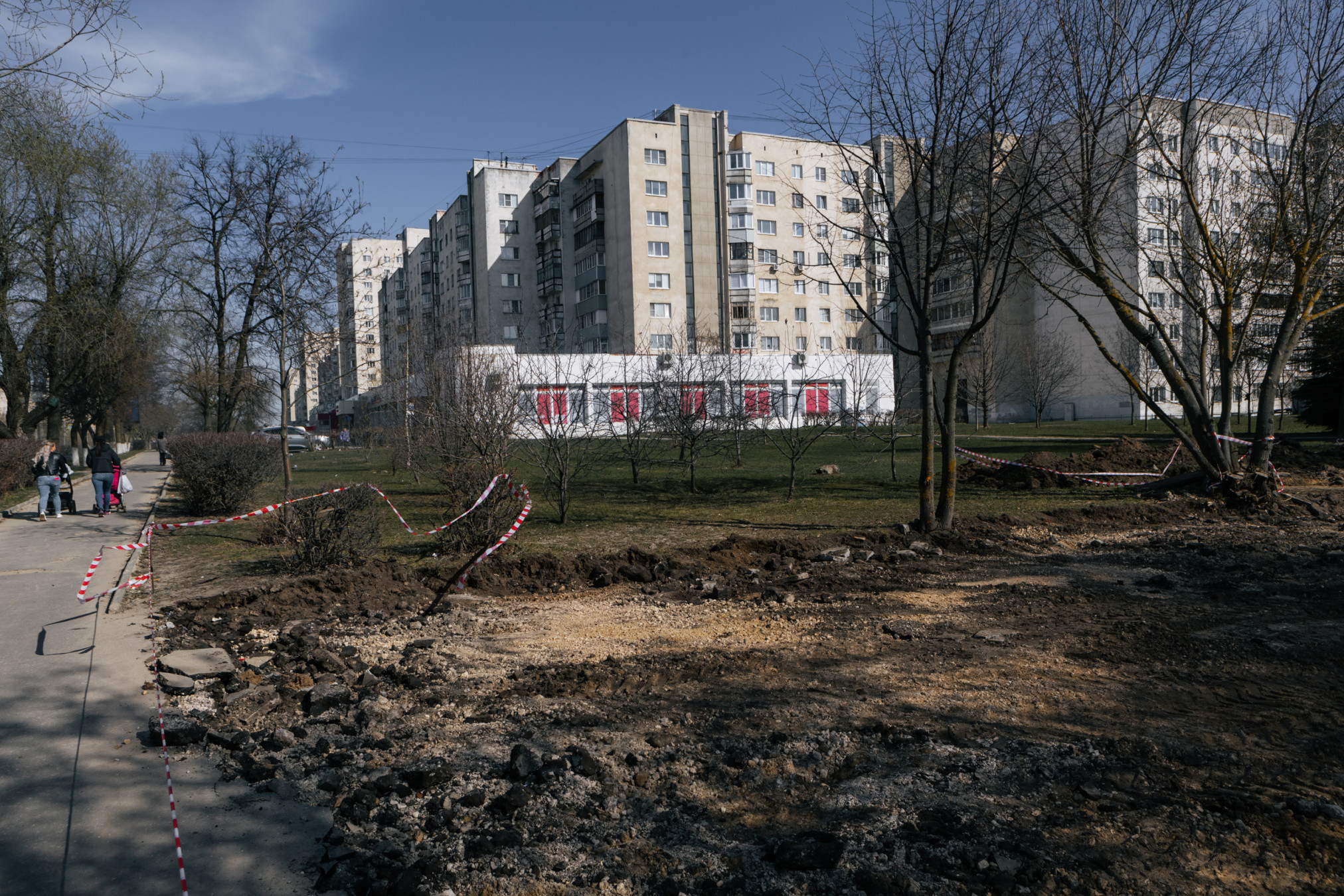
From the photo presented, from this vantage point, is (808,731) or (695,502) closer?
(808,731)

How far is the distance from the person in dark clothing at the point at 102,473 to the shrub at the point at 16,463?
13.2 feet

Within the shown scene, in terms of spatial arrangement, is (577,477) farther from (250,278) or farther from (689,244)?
(689,244)

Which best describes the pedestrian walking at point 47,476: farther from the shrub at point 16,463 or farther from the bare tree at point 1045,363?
the bare tree at point 1045,363

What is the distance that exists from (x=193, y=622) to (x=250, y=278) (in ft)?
54.4

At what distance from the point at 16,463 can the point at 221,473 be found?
9472 mm

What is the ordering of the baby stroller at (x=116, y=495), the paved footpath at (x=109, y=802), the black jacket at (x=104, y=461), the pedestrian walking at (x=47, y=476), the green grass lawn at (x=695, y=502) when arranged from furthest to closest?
the baby stroller at (x=116, y=495) → the black jacket at (x=104, y=461) → the pedestrian walking at (x=47, y=476) → the green grass lawn at (x=695, y=502) → the paved footpath at (x=109, y=802)

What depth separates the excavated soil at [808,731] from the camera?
3.36 meters

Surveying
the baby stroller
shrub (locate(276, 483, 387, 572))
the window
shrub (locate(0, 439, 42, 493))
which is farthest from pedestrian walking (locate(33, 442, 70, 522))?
the window

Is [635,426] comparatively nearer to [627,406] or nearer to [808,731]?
[627,406]

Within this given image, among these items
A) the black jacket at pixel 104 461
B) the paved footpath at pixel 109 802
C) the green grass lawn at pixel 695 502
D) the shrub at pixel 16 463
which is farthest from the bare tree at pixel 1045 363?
the paved footpath at pixel 109 802

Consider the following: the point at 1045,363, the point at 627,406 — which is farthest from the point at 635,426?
the point at 1045,363

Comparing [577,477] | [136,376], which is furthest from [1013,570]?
[136,376]

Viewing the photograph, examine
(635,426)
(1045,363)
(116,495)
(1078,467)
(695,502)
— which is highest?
(1045,363)

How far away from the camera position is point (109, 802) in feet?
Result: 12.8
